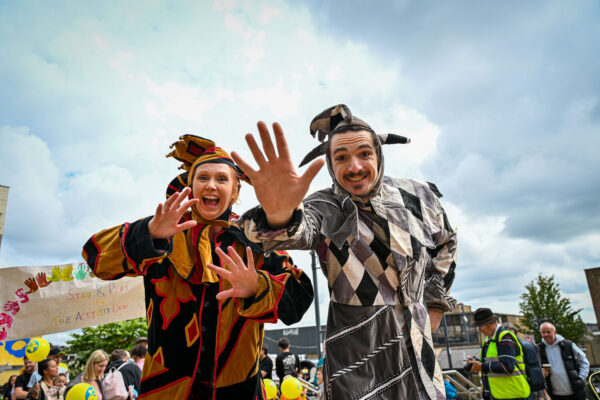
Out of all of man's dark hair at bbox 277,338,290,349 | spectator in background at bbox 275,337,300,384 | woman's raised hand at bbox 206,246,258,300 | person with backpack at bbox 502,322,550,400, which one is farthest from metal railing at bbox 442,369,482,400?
woman's raised hand at bbox 206,246,258,300

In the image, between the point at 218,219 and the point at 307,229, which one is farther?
the point at 218,219

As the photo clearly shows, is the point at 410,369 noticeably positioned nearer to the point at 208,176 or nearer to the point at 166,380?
the point at 166,380

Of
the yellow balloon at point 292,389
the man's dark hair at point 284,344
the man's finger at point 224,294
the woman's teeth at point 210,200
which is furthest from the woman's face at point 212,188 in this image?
the man's dark hair at point 284,344

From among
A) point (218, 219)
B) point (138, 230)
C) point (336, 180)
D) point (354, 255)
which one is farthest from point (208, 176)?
point (354, 255)

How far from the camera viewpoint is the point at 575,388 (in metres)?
6.43

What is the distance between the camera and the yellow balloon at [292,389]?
21.2 ft

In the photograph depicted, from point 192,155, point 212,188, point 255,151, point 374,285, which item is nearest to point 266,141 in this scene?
point 255,151

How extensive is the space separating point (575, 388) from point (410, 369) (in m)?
6.31

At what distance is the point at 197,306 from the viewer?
8.05 ft

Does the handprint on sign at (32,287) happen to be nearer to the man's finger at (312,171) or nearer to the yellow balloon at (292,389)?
the yellow balloon at (292,389)

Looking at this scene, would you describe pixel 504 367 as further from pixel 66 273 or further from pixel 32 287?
pixel 32 287

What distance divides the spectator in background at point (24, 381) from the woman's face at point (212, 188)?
6.85 meters

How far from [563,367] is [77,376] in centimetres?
721

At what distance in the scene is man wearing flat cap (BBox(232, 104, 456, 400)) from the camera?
1.68 meters
